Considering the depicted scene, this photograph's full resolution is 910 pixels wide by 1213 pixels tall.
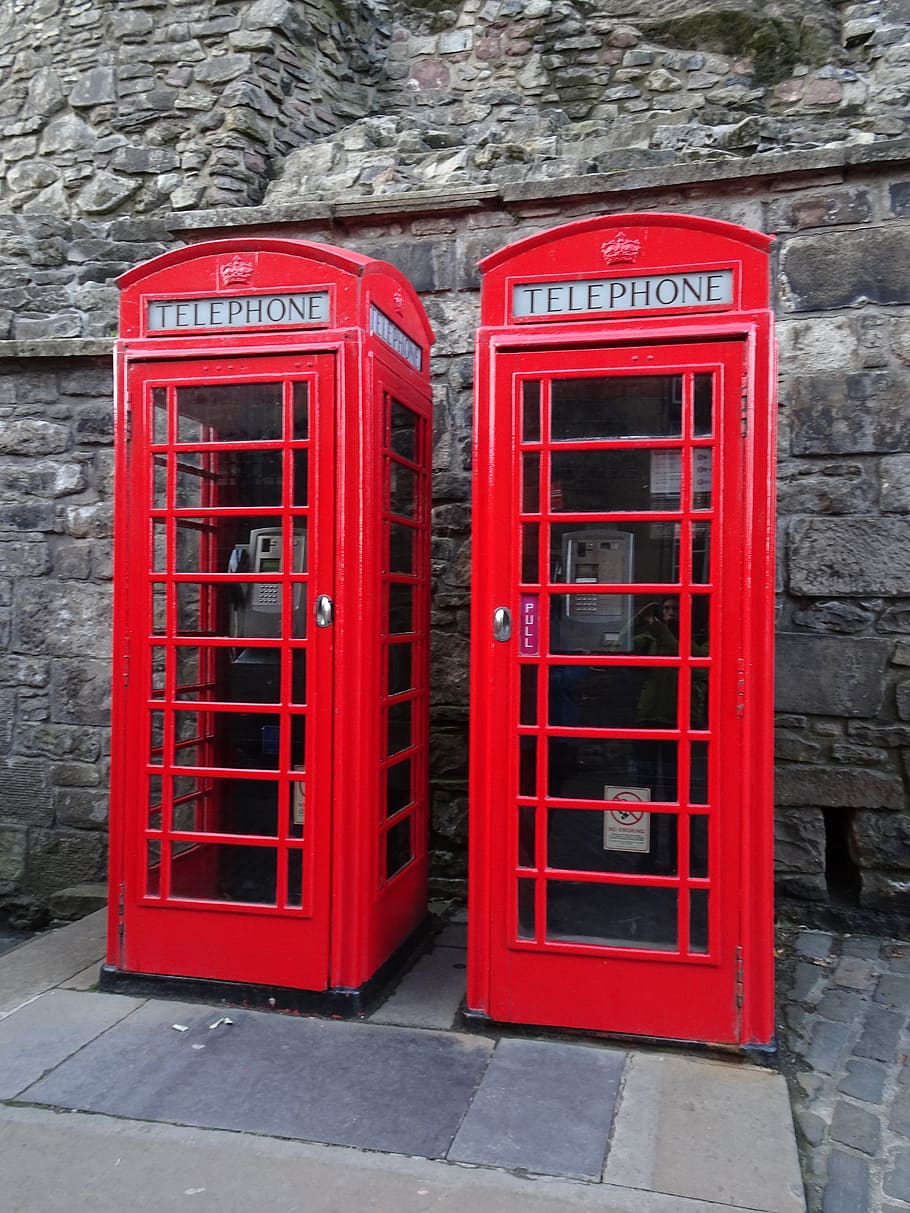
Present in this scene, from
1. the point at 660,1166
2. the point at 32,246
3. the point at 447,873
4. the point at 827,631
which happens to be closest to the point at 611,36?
the point at 32,246

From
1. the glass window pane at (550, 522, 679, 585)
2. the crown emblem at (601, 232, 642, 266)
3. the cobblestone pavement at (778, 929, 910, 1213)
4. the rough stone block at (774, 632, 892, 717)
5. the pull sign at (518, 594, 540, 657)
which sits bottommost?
the cobblestone pavement at (778, 929, 910, 1213)

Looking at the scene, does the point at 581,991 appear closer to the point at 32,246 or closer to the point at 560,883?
the point at 560,883

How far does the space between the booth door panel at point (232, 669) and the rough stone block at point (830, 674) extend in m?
2.14

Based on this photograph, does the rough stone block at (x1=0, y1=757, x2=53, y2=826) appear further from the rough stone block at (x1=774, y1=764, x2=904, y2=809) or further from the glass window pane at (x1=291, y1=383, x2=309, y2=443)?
the rough stone block at (x1=774, y1=764, x2=904, y2=809)

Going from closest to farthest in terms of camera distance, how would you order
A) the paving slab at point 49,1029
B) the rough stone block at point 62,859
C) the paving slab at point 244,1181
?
the paving slab at point 244,1181
the paving slab at point 49,1029
the rough stone block at point 62,859

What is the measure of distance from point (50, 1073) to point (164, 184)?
6.03 meters

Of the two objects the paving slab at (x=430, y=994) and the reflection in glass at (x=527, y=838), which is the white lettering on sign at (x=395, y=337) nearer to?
the reflection in glass at (x=527, y=838)

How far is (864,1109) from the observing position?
2725 mm

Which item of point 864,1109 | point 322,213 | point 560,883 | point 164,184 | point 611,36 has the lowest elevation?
point 864,1109

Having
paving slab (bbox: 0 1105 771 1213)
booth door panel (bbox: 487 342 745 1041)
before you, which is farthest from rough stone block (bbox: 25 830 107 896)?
booth door panel (bbox: 487 342 745 1041)

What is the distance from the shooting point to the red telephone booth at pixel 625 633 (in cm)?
299

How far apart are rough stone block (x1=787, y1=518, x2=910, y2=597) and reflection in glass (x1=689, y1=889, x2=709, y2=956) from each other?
167 centimetres

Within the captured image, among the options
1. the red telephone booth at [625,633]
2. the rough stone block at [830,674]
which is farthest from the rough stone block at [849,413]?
the red telephone booth at [625,633]

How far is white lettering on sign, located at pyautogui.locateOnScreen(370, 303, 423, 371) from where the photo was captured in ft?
11.1
